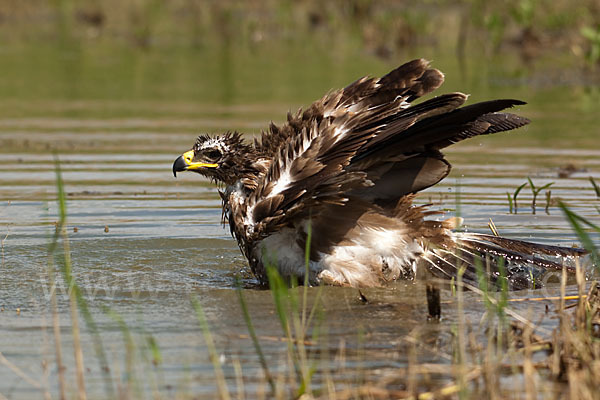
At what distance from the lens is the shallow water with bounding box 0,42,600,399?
4.55m

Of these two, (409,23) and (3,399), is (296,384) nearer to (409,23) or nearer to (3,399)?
(3,399)

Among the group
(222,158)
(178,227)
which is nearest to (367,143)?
(222,158)

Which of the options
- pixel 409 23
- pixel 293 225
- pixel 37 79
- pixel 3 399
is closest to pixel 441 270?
pixel 293 225

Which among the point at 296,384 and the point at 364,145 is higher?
the point at 364,145

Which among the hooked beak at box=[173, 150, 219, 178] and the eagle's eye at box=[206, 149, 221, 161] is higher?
the eagle's eye at box=[206, 149, 221, 161]

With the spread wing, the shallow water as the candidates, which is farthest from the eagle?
the shallow water

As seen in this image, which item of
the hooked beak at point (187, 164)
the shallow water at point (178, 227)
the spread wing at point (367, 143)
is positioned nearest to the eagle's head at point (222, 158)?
the hooked beak at point (187, 164)

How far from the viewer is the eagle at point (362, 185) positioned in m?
5.54

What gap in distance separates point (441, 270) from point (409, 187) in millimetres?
513

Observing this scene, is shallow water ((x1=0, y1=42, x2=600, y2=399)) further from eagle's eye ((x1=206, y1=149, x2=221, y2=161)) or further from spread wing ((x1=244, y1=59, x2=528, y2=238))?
eagle's eye ((x1=206, y1=149, x2=221, y2=161))

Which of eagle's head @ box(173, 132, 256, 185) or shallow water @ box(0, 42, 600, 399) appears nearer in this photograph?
shallow water @ box(0, 42, 600, 399)

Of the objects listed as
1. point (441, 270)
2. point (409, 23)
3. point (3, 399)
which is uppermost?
point (409, 23)

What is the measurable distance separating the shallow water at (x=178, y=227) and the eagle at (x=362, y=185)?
0.22m

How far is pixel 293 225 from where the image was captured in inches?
227
